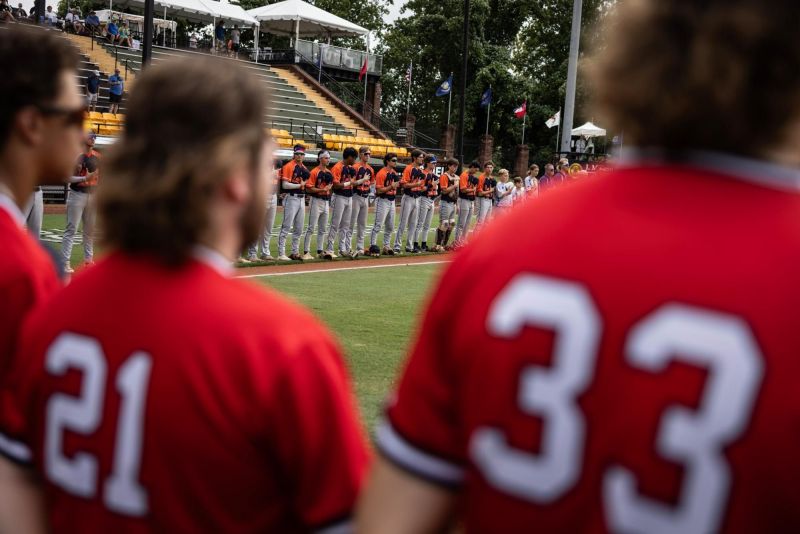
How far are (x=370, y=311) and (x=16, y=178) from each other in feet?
30.4

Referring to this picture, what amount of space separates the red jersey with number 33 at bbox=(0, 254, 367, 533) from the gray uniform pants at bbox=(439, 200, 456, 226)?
19.8 meters

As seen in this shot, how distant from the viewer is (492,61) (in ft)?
169

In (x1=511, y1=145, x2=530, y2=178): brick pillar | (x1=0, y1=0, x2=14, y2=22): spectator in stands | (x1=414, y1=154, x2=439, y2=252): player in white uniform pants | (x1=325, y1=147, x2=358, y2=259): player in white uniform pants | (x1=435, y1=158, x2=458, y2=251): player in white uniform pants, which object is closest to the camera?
(x1=325, y1=147, x2=358, y2=259): player in white uniform pants

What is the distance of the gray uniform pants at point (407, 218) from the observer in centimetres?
2062

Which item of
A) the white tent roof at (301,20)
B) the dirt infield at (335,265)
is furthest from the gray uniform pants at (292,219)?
the white tent roof at (301,20)

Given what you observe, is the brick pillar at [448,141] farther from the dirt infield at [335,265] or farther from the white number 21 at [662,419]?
the white number 21 at [662,419]

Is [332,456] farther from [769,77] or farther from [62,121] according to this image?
[62,121]

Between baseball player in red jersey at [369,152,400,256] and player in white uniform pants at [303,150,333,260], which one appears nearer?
player in white uniform pants at [303,150,333,260]

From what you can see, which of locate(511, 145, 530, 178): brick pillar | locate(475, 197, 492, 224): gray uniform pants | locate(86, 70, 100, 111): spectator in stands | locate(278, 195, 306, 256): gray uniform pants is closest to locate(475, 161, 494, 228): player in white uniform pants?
locate(475, 197, 492, 224): gray uniform pants

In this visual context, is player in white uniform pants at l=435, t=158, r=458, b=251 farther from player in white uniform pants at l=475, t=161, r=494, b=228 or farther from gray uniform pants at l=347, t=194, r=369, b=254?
gray uniform pants at l=347, t=194, r=369, b=254

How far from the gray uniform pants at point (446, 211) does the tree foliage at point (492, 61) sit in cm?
2588

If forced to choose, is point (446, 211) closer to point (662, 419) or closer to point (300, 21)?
point (662, 419)

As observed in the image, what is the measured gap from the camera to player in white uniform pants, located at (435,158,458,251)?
70.5ft

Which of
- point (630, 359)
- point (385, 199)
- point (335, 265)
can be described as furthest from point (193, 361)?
point (385, 199)
